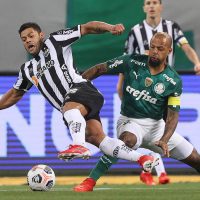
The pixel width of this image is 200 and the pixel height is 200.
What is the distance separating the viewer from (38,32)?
11414 mm

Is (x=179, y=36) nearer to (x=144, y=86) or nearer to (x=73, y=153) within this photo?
(x=144, y=86)

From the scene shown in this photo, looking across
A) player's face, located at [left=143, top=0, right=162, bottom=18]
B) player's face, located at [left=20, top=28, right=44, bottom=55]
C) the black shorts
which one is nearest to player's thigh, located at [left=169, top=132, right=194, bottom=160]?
the black shorts

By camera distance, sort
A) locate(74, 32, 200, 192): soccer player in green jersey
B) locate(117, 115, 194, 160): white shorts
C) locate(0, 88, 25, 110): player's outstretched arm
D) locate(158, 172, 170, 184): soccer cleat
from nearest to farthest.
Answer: locate(74, 32, 200, 192): soccer player in green jersey → locate(117, 115, 194, 160): white shorts → locate(0, 88, 25, 110): player's outstretched arm → locate(158, 172, 170, 184): soccer cleat

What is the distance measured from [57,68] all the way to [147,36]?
2634mm

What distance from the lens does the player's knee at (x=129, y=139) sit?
451 inches

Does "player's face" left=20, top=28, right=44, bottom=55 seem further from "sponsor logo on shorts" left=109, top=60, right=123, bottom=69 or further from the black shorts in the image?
"sponsor logo on shorts" left=109, top=60, right=123, bottom=69

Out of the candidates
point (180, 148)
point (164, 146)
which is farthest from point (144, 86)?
point (164, 146)

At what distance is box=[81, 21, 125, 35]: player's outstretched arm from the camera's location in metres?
10.7

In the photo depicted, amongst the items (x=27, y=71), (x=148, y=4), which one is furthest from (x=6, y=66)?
(x=27, y=71)

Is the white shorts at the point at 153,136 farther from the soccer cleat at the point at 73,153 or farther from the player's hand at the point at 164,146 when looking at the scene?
the soccer cleat at the point at 73,153

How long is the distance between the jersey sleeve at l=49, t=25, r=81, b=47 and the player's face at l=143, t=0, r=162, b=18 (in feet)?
7.87

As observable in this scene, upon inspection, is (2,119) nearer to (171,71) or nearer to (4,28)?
(4,28)

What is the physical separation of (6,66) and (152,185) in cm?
300

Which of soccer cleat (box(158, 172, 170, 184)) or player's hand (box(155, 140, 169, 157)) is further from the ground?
player's hand (box(155, 140, 169, 157))
